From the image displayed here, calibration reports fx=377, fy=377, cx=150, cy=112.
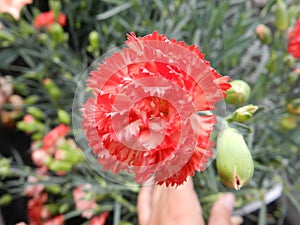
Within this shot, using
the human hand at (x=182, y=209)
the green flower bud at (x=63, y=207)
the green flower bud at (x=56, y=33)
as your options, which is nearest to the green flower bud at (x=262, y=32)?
the human hand at (x=182, y=209)

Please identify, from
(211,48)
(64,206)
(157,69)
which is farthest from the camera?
(64,206)

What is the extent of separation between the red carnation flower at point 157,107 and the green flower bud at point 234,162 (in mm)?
55

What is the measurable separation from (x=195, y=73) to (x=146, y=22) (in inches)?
17.7

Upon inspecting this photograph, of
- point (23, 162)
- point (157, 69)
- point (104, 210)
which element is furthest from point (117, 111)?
point (23, 162)

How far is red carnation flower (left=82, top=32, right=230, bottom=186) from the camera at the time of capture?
27cm

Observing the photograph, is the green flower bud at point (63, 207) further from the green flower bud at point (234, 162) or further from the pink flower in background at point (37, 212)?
the green flower bud at point (234, 162)

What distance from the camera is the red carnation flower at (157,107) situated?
27cm

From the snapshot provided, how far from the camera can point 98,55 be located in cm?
74

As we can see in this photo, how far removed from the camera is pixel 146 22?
0.70m

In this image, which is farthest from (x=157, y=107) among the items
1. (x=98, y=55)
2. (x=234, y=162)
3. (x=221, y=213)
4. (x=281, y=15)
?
(x=98, y=55)

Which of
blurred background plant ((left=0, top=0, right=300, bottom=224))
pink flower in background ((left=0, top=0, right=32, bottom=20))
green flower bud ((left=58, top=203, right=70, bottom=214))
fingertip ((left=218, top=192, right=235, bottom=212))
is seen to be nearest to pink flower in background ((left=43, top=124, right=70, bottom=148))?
blurred background plant ((left=0, top=0, right=300, bottom=224))

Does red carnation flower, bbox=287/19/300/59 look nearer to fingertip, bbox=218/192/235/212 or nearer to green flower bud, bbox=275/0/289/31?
green flower bud, bbox=275/0/289/31

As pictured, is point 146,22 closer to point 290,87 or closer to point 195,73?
point 290,87

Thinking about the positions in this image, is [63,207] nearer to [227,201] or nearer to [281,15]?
[227,201]
